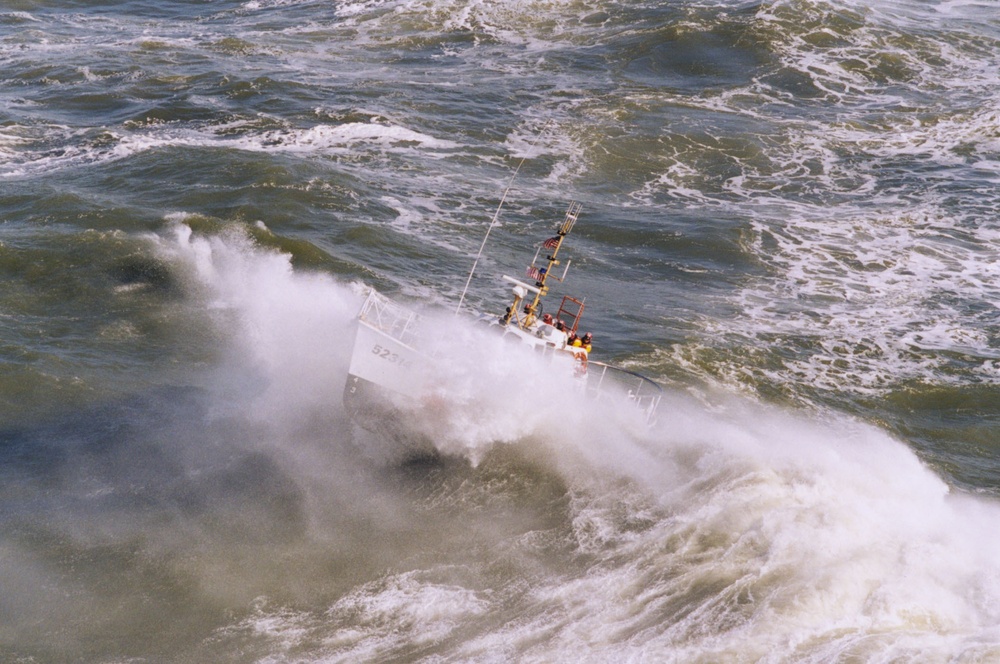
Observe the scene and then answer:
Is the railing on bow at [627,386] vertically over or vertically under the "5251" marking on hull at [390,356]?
under

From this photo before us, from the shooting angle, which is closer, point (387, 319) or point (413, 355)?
point (413, 355)

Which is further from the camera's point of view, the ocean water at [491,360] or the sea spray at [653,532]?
the ocean water at [491,360]

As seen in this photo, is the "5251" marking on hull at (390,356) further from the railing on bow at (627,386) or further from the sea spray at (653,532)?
the railing on bow at (627,386)

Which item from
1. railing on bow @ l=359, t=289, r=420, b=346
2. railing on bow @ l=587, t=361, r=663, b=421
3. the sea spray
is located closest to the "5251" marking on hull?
railing on bow @ l=359, t=289, r=420, b=346

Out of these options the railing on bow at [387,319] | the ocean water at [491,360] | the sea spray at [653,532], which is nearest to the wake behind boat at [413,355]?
the railing on bow at [387,319]

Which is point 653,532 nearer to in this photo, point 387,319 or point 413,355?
point 413,355

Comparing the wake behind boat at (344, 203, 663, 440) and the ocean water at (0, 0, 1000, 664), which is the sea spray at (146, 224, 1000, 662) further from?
the wake behind boat at (344, 203, 663, 440)

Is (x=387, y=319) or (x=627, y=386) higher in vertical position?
(x=387, y=319)

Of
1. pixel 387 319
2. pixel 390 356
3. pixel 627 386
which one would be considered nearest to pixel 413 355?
pixel 390 356

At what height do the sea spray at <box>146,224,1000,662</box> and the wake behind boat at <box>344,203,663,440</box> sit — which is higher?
the wake behind boat at <box>344,203,663,440</box>
